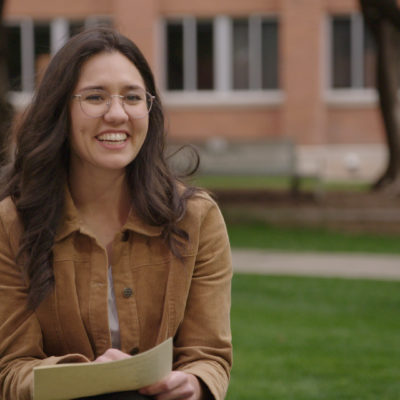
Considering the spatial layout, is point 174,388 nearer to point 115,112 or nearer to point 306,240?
point 115,112

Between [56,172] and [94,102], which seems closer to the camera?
[94,102]

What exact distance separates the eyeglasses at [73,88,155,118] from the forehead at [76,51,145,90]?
0.02 m

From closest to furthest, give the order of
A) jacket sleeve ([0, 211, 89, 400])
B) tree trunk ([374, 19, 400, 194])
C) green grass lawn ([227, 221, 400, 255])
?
jacket sleeve ([0, 211, 89, 400]) → green grass lawn ([227, 221, 400, 255]) → tree trunk ([374, 19, 400, 194])

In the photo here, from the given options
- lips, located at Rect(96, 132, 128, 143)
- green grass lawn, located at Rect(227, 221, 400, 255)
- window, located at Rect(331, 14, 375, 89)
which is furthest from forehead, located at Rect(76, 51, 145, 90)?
window, located at Rect(331, 14, 375, 89)

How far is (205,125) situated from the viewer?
81.3ft

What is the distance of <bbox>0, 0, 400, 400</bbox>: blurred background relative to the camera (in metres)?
5.62

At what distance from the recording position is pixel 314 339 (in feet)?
19.8

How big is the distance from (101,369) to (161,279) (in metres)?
0.44

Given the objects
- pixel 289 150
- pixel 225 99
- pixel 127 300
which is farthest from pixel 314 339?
pixel 225 99

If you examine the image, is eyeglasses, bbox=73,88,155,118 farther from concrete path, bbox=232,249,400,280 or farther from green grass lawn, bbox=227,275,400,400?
concrete path, bbox=232,249,400,280

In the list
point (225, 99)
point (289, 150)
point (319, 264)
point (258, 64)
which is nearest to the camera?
point (319, 264)

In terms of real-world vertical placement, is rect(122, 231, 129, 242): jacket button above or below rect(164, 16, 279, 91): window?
above

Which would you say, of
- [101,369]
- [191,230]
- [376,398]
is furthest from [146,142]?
[376,398]

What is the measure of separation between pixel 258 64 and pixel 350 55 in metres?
2.61
